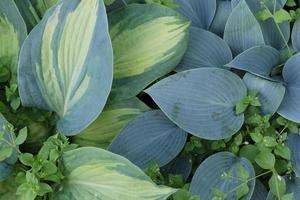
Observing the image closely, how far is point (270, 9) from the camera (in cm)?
112

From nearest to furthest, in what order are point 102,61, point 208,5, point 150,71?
point 102,61 → point 150,71 → point 208,5

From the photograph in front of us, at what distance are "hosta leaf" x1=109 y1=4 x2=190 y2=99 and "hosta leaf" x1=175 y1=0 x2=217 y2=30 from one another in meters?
0.13

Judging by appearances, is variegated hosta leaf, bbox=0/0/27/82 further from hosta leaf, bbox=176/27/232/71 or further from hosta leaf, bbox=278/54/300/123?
hosta leaf, bbox=278/54/300/123

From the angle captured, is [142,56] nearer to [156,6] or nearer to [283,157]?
[156,6]

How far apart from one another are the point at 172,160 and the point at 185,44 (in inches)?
9.4

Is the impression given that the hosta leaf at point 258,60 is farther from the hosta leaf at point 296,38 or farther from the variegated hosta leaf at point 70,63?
the variegated hosta leaf at point 70,63

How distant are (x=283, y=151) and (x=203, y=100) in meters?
0.17

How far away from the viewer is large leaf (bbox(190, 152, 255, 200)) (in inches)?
39.3

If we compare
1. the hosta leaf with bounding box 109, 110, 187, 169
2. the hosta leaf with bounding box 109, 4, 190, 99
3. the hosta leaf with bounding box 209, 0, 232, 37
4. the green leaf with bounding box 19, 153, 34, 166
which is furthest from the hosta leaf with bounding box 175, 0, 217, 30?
the green leaf with bounding box 19, 153, 34, 166

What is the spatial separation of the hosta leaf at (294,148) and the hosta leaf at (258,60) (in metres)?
0.13

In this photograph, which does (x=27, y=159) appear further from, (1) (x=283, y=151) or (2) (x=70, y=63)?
(1) (x=283, y=151)

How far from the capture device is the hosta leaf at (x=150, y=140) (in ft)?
3.37

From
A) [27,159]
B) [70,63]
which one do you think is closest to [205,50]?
[70,63]

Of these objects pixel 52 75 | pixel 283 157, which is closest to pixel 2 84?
pixel 52 75
